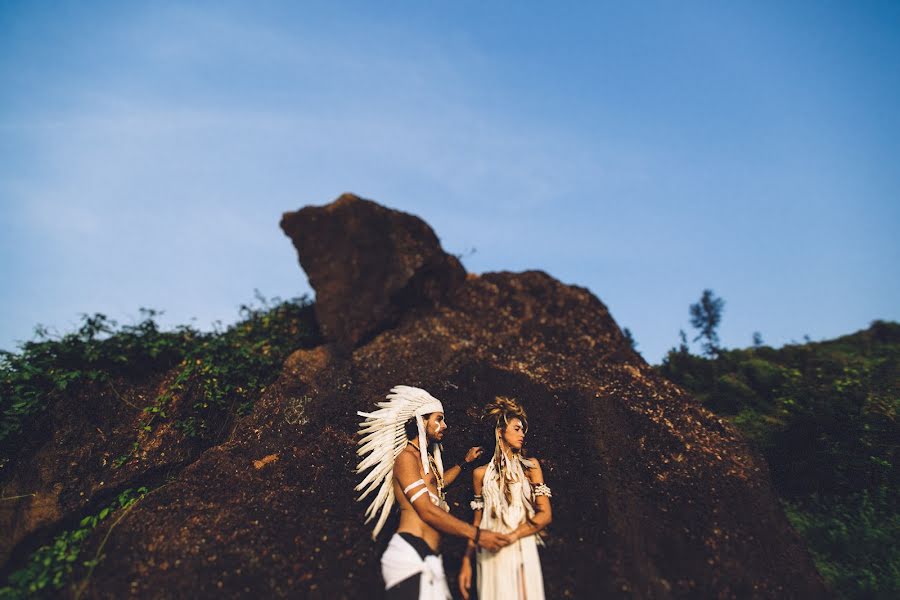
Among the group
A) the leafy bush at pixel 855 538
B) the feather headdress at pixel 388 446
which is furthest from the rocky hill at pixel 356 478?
the leafy bush at pixel 855 538

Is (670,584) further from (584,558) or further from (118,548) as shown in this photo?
(118,548)

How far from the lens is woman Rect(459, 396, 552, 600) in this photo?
3.82 meters

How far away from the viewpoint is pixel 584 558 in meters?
4.09

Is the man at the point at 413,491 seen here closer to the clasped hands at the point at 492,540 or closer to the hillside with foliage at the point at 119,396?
the clasped hands at the point at 492,540

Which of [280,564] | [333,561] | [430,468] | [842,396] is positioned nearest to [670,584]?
[430,468]

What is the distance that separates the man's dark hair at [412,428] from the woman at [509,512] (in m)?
0.72

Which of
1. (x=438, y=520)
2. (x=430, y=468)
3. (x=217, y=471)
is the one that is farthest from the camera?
(x=217, y=471)

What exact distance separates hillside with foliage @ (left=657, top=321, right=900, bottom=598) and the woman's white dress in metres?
3.25

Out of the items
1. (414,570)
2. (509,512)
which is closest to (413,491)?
(414,570)

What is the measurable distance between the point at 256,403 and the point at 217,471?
121 centimetres

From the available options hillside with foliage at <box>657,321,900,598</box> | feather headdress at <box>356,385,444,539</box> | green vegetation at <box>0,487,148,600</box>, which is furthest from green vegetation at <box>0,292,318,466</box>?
hillside with foliage at <box>657,321,900,598</box>

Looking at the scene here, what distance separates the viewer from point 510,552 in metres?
3.90

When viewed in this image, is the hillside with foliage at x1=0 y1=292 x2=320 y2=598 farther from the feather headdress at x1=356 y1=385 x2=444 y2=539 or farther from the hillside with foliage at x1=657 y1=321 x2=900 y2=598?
the hillside with foliage at x1=657 y1=321 x2=900 y2=598

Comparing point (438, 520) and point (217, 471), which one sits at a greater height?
point (217, 471)
